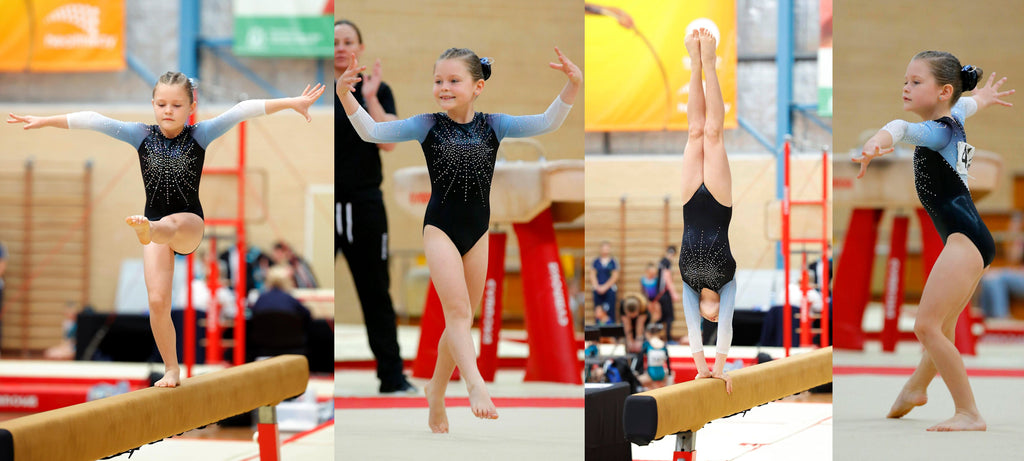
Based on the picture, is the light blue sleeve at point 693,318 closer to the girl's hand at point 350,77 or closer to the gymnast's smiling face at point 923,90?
the gymnast's smiling face at point 923,90

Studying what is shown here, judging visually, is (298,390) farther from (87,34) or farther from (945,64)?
(87,34)

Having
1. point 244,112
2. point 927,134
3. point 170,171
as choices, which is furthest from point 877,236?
point 170,171

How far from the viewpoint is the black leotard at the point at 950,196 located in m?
3.21

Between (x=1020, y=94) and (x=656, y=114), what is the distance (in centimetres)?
158

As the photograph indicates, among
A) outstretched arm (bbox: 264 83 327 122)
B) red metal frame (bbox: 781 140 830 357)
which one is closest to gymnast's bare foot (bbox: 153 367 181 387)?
outstretched arm (bbox: 264 83 327 122)

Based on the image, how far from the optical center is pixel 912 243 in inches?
203

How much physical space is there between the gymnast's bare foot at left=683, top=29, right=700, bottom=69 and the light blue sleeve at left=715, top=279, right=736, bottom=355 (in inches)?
27.4

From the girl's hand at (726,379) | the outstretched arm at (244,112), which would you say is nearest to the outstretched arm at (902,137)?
the girl's hand at (726,379)

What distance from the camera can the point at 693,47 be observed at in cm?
297

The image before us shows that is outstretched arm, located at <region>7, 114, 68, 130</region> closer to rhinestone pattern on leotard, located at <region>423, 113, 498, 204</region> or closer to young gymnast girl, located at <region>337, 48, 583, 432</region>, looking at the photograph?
young gymnast girl, located at <region>337, 48, 583, 432</region>

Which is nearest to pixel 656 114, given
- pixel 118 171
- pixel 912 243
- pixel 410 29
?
pixel 410 29

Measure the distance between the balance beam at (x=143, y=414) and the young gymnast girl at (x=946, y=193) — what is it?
235 cm

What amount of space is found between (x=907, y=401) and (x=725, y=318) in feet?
3.39

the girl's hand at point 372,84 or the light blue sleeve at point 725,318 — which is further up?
the girl's hand at point 372,84
